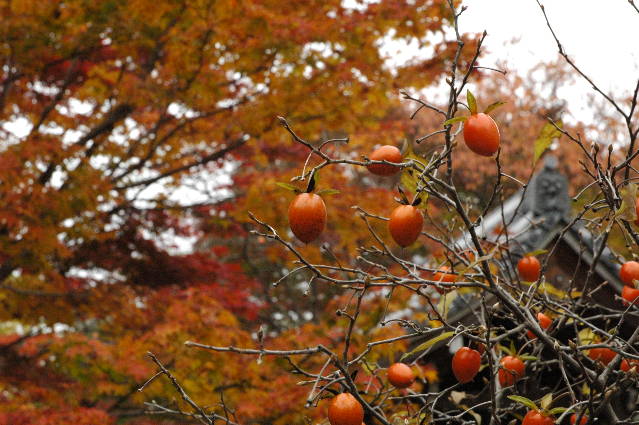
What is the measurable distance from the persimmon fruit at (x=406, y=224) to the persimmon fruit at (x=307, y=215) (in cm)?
18

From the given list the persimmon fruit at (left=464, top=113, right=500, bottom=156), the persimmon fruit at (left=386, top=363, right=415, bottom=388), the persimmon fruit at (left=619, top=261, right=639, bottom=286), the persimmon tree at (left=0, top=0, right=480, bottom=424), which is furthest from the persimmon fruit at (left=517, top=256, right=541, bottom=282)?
the persimmon tree at (left=0, top=0, right=480, bottom=424)

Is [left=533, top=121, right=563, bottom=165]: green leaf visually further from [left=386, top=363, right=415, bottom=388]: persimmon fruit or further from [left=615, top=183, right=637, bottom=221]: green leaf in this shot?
[left=386, top=363, right=415, bottom=388]: persimmon fruit

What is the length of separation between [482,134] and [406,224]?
0.89 ft

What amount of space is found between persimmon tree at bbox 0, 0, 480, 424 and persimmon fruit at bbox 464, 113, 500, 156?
A: 319 cm

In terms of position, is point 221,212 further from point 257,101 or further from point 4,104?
point 4,104

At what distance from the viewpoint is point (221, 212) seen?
6766 mm

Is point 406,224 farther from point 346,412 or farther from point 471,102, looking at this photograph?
point 346,412

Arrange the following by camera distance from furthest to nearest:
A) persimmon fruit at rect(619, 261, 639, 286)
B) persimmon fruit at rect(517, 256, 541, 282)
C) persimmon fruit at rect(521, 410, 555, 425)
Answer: persimmon fruit at rect(517, 256, 541, 282), persimmon fruit at rect(619, 261, 639, 286), persimmon fruit at rect(521, 410, 555, 425)

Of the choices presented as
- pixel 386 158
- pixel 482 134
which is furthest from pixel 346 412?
pixel 482 134

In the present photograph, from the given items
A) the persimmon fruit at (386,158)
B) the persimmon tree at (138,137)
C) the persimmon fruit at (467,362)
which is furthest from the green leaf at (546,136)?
the persimmon tree at (138,137)

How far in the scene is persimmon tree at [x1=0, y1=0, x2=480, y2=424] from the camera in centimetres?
440

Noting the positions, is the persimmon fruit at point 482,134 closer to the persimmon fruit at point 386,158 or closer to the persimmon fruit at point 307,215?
the persimmon fruit at point 386,158

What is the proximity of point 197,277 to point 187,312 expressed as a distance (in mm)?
1308

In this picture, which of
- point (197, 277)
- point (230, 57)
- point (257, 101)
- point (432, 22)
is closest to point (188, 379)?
point (197, 277)
